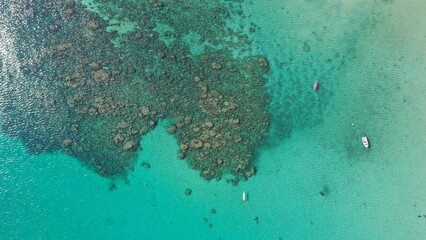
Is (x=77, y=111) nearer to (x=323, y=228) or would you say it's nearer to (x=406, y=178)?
(x=323, y=228)

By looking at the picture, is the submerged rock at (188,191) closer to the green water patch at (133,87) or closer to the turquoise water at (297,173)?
the turquoise water at (297,173)

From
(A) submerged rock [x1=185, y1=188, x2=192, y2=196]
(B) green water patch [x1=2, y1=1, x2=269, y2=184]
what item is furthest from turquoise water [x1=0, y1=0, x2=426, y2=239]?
(B) green water patch [x1=2, y1=1, x2=269, y2=184]

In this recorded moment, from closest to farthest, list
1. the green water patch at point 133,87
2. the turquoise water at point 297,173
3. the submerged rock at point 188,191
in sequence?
the turquoise water at point 297,173 → the submerged rock at point 188,191 → the green water patch at point 133,87

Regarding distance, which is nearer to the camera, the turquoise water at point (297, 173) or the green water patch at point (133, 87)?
the turquoise water at point (297, 173)

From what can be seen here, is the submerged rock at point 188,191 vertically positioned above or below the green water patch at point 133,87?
below

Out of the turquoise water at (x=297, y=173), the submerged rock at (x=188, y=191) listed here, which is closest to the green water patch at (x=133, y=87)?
the turquoise water at (x=297, y=173)

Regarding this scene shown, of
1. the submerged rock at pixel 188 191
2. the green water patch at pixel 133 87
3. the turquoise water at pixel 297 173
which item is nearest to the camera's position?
the turquoise water at pixel 297 173

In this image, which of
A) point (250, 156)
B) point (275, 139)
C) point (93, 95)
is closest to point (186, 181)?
point (250, 156)
